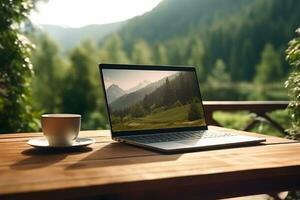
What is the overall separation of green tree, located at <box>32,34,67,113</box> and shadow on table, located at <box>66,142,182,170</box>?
20666 millimetres

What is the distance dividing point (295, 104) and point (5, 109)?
6.37 ft

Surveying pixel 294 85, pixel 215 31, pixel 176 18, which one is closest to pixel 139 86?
pixel 294 85

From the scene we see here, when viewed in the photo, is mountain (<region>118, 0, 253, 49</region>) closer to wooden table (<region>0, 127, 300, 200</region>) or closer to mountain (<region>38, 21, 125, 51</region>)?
mountain (<region>38, 21, 125, 51</region>)

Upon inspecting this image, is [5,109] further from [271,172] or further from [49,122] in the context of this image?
[271,172]

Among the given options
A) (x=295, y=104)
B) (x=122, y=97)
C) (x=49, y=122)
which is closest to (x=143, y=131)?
(x=122, y=97)

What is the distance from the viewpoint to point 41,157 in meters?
0.94

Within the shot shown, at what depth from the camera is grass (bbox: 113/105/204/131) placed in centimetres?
124

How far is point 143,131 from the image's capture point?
1263 mm

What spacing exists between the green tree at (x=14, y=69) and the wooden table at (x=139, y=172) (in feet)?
4.90

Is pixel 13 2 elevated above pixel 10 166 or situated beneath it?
elevated above

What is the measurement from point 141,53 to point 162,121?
90.4 ft

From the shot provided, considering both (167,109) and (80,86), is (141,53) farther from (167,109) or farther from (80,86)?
(167,109)

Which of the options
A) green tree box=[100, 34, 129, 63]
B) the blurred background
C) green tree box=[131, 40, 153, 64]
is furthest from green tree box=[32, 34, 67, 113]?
green tree box=[131, 40, 153, 64]

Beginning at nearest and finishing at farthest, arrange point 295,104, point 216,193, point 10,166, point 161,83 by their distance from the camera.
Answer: point 10,166
point 216,193
point 161,83
point 295,104
